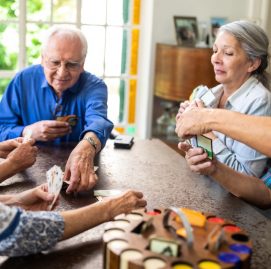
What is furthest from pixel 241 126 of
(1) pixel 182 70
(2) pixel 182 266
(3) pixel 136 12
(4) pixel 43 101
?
(3) pixel 136 12

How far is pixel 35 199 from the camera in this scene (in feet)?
4.69

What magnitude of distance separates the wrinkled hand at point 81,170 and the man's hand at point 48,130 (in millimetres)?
304

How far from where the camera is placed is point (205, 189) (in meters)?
1.71

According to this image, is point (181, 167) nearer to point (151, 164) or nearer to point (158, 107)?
point (151, 164)

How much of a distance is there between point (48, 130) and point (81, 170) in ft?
1.72

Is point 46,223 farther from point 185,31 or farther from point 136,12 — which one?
point 136,12

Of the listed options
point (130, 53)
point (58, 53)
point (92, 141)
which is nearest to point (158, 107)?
point (130, 53)

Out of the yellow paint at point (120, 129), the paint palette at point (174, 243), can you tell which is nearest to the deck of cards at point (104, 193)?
the paint palette at point (174, 243)

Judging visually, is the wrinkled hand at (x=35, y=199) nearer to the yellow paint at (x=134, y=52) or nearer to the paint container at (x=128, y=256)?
the paint container at (x=128, y=256)

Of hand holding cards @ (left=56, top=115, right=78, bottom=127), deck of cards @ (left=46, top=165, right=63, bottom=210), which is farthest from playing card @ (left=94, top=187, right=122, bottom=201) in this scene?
hand holding cards @ (left=56, top=115, right=78, bottom=127)

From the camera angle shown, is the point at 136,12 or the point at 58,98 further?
the point at 136,12

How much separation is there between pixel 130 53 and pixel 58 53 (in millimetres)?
2157

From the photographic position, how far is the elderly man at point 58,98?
86.1 inches

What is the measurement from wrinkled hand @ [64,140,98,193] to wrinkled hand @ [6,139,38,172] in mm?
172
